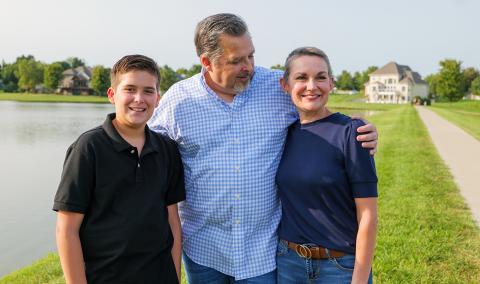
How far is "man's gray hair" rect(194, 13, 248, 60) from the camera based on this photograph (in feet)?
9.20

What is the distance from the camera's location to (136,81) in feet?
8.14

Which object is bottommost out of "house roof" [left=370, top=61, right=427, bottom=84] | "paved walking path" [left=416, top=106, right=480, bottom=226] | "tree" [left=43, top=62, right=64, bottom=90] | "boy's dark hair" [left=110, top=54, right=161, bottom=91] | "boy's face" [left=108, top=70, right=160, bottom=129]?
"paved walking path" [left=416, top=106, right=480, bottom=226]

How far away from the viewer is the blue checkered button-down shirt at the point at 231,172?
2791mm

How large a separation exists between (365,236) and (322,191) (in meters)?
0.34

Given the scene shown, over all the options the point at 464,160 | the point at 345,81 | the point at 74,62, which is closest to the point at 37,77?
the point at 74,62

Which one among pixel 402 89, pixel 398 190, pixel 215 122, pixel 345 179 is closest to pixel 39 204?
pixel 398 190

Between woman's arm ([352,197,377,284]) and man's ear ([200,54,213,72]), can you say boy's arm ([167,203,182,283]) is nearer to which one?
man's ear ([200,54,213,72])

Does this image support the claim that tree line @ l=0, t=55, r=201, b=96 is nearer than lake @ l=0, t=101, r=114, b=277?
No

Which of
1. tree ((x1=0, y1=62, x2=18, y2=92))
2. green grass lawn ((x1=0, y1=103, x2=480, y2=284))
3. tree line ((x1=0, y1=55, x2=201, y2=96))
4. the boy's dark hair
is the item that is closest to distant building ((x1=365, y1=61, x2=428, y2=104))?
tree line ((x1=0, y1=55, x2=201, y2=96))

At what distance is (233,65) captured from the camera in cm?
285

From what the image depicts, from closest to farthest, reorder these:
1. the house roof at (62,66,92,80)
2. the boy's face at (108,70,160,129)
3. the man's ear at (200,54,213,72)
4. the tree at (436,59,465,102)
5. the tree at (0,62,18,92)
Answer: the boy's face at (108,70,160,129)
the man's ear at (200,54,213,72)
the tree at (436,59,465,102)
the tree at (0,62,18,92)
the house roof at (62,66,92,80)

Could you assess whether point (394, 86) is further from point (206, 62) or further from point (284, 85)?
point (206, 62)

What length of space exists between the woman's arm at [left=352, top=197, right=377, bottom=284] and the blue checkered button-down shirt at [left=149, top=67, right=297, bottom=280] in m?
0.57

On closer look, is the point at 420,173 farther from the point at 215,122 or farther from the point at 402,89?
the point at 402,89
